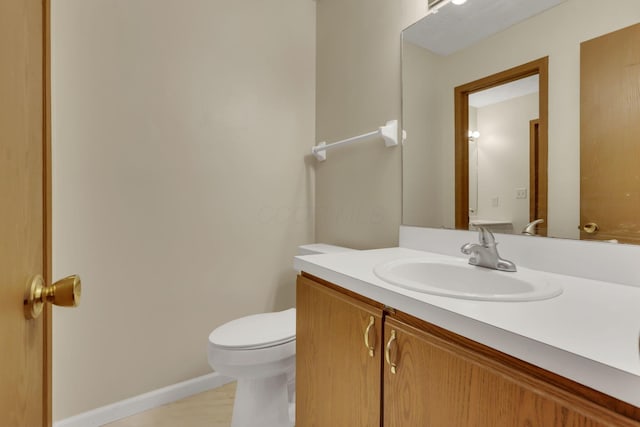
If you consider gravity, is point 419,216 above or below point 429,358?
above

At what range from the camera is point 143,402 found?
151 centimetres

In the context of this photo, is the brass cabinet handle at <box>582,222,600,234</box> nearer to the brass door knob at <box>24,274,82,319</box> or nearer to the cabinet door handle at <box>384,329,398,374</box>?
the cabinet door handle at <box>384,329,398,374</box>

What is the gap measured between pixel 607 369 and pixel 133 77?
188cm

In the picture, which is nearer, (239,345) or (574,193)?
(574,193)

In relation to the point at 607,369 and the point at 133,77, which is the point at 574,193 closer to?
the point at 607,369

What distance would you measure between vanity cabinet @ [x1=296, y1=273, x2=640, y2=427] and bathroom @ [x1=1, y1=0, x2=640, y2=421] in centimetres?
74

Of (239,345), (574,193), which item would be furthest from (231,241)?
(574,193)

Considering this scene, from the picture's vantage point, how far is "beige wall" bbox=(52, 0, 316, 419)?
1.36 m

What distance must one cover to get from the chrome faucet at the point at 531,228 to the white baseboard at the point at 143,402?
1668 millimetres

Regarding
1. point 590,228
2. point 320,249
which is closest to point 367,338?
point 590,228

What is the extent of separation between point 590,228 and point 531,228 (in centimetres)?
16

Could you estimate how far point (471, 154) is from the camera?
50.1 inches

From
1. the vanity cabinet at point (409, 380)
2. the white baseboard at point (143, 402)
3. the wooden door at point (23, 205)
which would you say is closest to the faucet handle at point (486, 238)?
the vanity cabinet at point (409, 380)

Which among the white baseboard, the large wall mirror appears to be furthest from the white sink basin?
the white baseboard
